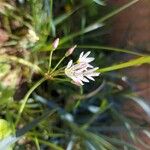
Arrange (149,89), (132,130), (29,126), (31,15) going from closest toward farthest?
(29,126)
(31,15)
(132,130)
(149,89)

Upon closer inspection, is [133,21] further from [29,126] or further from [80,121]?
[29,126]

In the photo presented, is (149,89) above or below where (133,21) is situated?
below

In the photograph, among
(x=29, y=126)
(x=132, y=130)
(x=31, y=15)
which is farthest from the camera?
(x=132, y=130)

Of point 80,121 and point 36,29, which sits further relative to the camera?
point 80,121

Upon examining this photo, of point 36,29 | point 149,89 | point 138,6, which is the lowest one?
point 149,89

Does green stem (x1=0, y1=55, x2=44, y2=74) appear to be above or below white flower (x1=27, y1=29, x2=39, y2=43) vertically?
below

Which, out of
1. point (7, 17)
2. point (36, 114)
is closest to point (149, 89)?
point (36, 114)

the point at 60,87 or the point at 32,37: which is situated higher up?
the point at 32,37

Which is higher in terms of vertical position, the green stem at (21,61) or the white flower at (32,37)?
the white flower at (32,37)

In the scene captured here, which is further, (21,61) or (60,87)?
(60,87)

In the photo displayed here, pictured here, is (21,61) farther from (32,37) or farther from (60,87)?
(60,87)

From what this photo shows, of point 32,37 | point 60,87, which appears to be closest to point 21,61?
point 32,37
